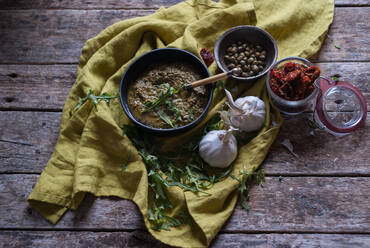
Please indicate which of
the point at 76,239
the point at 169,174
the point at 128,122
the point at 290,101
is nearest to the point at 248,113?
the point at 290,101

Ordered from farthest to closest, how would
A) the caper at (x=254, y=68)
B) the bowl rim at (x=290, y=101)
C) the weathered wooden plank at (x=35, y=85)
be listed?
the weathered wooden plank at (x=35, y=85), the caper at (x=254, y=68), the bowl rim at (x=290, y=101)

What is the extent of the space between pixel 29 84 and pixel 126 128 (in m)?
0.55

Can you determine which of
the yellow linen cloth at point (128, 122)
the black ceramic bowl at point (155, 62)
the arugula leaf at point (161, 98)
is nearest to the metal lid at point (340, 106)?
the yellow linen cloth at point (128, 122)

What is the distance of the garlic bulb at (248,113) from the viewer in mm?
1476

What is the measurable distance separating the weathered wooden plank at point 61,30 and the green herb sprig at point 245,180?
0.68 m

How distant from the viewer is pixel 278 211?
1487 mm

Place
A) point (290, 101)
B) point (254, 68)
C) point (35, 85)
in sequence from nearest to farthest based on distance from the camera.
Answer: point (290, 101) → point (254, 68) → point (35, 85)

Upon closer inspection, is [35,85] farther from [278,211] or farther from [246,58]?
[278,211]

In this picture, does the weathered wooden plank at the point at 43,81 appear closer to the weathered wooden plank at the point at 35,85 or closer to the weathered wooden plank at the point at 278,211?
the weathered wooden plank at the point at 35,85

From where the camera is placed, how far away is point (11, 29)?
1.80m

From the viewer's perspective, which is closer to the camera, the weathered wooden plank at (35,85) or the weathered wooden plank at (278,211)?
the weathered wooden plank at (278,211)

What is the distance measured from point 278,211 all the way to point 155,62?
790mm

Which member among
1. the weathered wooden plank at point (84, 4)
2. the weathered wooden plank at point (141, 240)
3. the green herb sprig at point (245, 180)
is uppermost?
the weathered wooden plank at point (84, 4)

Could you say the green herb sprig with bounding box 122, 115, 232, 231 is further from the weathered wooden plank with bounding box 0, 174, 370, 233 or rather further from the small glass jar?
the small glass jar
